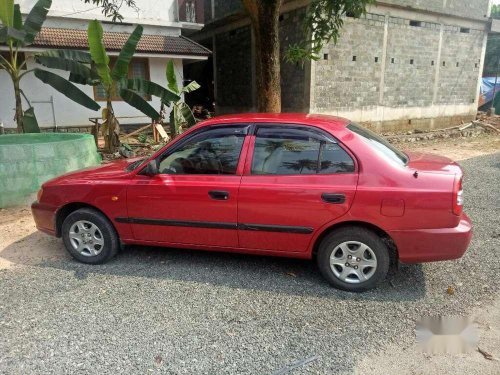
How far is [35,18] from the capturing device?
29.9 feet

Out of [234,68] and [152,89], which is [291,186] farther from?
[234,68]

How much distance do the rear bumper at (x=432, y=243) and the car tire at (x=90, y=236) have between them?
2.91m

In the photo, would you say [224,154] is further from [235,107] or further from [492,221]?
[235,107]

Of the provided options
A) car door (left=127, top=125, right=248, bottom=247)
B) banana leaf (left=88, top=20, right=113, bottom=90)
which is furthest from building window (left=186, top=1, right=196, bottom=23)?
car door (left=127, top=125, right=248, bottom=247)

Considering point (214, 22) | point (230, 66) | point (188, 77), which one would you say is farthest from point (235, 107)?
point (188, 77)

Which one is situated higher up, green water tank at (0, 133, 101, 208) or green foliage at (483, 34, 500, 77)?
green foliage at (483, 34, 500, 77)

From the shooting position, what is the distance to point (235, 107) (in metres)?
17.9

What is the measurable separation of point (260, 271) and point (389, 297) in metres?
1.29

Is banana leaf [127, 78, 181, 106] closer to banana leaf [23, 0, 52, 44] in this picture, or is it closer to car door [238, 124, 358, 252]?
banana leaf [23, 0, 52, 44]

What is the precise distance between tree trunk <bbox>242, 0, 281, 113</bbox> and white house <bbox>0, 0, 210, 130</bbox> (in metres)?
7.00

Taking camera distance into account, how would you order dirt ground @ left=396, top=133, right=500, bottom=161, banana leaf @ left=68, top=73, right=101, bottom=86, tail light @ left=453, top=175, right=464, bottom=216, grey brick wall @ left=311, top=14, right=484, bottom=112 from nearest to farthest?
tail light @ left=453, top=175, right=464, bottom=216 → banana leaf @ left=68, top=73, right=101, bottom=86 → dirt ground @ left=396, top=133, right=500, bottom=161 → grey brick wall @ left=311, top=14, right=484, bottom=112

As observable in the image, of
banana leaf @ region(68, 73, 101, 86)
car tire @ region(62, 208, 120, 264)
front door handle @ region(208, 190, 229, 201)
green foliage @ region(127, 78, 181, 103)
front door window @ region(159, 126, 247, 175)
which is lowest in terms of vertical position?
car tire @ region(62, 208, 120, 264)

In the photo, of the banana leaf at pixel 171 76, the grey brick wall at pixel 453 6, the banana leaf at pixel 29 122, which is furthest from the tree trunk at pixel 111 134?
the grey brick wall at pixel 453 6

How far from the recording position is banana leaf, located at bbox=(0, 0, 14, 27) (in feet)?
26.8
